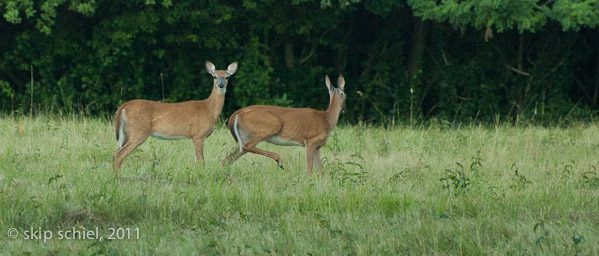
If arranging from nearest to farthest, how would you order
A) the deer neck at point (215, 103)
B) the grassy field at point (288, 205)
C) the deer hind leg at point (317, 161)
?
the grassy field at point (288, 205) < the deer hind leg at point (317, 161) < the deer neck at point (215, 103)

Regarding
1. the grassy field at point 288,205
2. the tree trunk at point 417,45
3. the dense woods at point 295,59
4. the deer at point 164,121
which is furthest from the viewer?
the tree trunk at point 417,45

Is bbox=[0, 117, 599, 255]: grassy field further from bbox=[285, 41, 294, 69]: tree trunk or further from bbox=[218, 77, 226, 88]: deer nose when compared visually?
bbox=[285, 41, 294, 69]: tree trunk

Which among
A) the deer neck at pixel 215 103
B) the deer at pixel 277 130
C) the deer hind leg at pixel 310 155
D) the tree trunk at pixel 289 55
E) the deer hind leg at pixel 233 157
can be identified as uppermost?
the deer neck at pixel 215 103

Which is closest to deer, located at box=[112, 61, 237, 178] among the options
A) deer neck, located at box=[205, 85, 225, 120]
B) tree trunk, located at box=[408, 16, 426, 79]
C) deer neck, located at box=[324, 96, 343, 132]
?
deer neck, located at box=[205, 85, 225, 120]

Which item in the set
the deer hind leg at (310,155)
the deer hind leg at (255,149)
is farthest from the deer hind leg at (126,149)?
the deer hind leg at (310,155)

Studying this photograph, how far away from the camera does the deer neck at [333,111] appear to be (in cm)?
901

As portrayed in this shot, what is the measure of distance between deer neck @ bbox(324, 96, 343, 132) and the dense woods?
20.8 feet

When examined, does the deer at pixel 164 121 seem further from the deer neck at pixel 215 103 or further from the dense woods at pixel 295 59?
the dense woods at pixel 295 59

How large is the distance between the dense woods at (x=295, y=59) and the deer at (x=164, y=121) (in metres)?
6.89

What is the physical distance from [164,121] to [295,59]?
10.9 m

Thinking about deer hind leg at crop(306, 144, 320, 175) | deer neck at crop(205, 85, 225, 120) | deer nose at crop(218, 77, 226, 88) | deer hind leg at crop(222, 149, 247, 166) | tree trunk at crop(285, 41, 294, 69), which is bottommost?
tree trunk at crop(285, 41, 294, 69)

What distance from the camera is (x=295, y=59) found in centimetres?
1945

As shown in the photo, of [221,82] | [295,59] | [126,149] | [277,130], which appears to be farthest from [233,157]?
[295,59]

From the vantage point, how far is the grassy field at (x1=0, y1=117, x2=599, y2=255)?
218 inches
